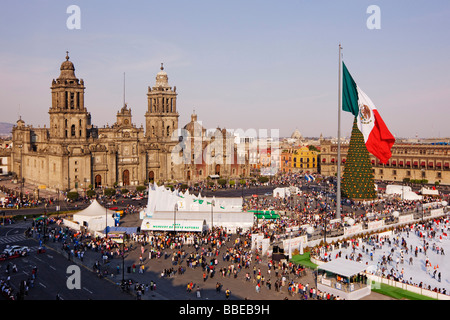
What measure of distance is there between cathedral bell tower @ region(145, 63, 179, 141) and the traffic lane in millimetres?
54953

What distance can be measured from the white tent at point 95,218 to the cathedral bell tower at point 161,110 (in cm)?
4338

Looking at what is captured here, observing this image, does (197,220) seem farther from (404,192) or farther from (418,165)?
(418,165)

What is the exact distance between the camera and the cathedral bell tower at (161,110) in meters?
87.6

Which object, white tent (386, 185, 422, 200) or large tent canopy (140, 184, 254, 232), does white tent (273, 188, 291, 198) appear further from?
large tent canopy (140, 184, 254, 232)

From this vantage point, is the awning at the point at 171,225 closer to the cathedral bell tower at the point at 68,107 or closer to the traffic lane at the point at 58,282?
the traffic lane at the point at 58,282

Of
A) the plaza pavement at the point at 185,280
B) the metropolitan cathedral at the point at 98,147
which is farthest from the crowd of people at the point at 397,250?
the metropolitan cathedral at the point at 98,147

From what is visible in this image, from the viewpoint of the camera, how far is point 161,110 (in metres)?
88.1

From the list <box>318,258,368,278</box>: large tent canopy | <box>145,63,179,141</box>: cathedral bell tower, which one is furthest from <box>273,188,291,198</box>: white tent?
<box>318,258,368,278</box>: large tent canopy

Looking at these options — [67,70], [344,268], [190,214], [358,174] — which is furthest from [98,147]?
[344,268]

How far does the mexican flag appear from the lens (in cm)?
3309

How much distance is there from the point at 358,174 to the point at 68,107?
49.1m
